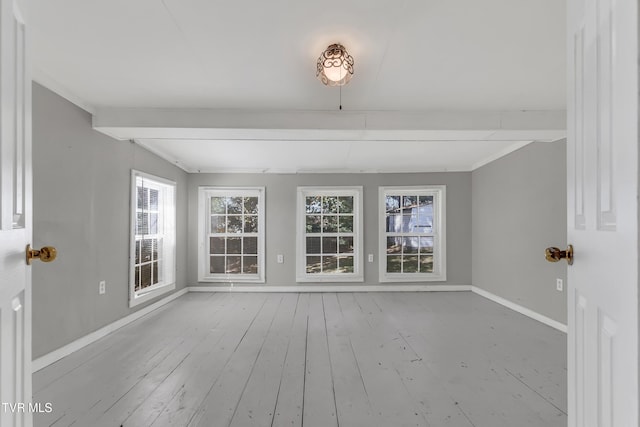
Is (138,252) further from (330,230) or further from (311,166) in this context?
(330,230)

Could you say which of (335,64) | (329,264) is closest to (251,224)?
(329,264)

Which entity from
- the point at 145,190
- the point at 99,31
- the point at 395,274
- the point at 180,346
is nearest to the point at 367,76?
the point at 99,31

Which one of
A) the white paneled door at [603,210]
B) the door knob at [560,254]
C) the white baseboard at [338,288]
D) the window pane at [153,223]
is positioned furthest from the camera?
the white baseboard at [338,288]

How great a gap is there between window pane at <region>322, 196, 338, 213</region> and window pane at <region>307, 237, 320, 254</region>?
521mm

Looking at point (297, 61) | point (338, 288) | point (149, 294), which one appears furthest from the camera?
point (338, 288)

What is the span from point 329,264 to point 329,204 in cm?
105

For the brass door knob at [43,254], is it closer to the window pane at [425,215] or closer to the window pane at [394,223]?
the window pane at [394,223]

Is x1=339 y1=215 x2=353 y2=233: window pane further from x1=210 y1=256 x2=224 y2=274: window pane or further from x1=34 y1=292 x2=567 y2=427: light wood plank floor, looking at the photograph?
x1=210 y1=256 x2=224 y2=274: window pane

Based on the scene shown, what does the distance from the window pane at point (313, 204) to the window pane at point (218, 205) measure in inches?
56.4

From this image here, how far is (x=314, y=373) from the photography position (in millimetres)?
2264

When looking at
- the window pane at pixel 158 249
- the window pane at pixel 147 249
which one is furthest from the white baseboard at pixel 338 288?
the window pane at pixel 147 249

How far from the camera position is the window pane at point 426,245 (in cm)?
528

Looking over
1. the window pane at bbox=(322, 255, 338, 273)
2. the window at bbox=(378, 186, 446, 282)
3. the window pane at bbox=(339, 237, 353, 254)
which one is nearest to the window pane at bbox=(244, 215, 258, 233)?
the window pane at bbox=(322, 255, 338, 273)

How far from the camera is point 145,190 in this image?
3943mm
